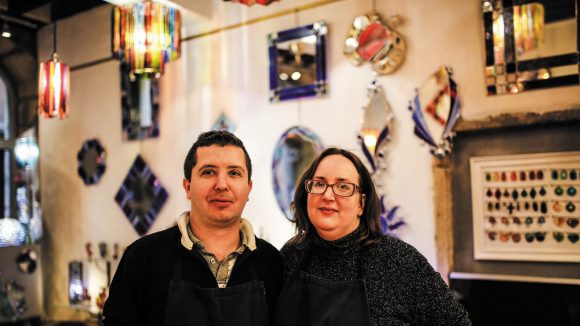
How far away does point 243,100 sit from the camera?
451cm

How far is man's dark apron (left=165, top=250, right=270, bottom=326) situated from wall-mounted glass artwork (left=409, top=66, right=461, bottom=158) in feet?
6.28

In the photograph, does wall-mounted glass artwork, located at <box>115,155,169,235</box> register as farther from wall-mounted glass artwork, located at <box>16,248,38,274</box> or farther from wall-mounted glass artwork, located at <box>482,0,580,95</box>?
wall-mounted glass artwork, located at <box>482,0,580,95</box>

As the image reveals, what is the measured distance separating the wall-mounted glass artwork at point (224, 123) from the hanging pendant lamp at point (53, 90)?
121 centimetres

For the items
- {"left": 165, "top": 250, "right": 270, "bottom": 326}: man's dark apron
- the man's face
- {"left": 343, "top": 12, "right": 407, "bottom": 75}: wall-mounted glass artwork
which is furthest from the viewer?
{"left": 343, "top": 12, "right": 407, "bottom": 75}: wall-mounted glass artwork

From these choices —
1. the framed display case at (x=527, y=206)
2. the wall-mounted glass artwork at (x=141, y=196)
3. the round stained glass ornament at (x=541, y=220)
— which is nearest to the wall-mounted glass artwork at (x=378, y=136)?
the framed display case at (x=527, y=206)

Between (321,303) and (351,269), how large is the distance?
182 mm

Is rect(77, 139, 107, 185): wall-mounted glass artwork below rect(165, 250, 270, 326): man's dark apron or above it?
above

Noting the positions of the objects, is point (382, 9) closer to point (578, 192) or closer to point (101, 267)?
point (578, 192)

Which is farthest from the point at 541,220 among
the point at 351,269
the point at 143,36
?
the point at 143,36

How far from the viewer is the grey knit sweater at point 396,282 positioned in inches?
81.1

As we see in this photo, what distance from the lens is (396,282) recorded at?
2.09 metres

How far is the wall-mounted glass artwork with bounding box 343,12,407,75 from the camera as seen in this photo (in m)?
3.65

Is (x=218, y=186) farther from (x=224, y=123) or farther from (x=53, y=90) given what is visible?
(x=53, y=90)

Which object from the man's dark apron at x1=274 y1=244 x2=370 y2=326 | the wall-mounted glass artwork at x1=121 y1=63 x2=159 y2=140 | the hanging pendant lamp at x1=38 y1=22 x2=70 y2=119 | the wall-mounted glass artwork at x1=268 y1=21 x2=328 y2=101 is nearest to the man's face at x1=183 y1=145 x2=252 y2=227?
the man's dark apron at x1=274 y1=244 x2=370 y2=326
